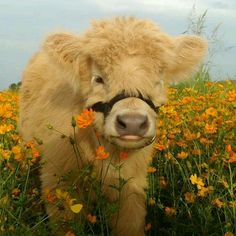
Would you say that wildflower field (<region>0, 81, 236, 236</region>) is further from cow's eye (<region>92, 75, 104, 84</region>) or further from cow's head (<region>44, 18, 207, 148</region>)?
cow's eye (<region>92, 75, 104, 84</region>)

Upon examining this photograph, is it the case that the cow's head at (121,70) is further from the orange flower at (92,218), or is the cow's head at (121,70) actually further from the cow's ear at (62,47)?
the orange flower at (92,218)

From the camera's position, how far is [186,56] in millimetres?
4145

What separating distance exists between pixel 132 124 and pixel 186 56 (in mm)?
1395

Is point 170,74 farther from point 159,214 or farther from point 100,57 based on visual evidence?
point 159,214

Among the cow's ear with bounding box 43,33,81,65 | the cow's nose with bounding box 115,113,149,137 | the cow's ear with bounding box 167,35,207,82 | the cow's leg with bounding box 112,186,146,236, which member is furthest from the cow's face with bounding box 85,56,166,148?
the cow's leg with bounding box 112,186,146,236

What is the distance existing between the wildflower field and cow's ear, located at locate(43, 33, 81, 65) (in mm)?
521

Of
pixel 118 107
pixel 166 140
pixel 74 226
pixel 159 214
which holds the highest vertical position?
pixel 118 107

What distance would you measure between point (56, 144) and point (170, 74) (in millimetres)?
1093

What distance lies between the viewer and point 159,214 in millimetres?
4016

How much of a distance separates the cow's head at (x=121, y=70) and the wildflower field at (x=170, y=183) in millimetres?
241

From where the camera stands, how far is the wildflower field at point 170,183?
268 cm

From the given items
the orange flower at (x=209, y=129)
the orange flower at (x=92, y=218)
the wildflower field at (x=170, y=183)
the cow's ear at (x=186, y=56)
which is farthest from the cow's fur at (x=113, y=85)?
the orange flower at (x=92, y=218)

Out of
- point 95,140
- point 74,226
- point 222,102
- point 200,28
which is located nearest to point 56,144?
point 95,140

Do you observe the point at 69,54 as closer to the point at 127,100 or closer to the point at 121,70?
the point at 121,70
